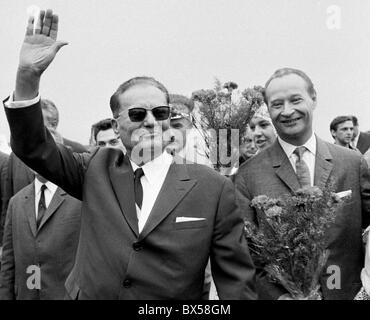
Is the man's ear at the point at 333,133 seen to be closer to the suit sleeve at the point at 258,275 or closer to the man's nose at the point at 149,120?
the suit sleeve at the point at 258,275

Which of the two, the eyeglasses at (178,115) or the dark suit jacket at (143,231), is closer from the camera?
the dark suit jacket at (143,231)

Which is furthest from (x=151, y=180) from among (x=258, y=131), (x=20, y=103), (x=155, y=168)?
(x=258, y=131)

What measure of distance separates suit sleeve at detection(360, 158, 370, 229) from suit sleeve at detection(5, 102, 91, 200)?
165 centimetres

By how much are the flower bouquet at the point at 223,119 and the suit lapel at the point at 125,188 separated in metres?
0.88

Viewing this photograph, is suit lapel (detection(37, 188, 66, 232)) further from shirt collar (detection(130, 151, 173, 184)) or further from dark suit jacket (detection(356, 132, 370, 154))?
dark suit jacket (detection(356, 132, 370, 154))

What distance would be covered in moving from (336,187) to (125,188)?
131cm

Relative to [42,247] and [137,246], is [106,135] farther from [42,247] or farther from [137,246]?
[137,246]

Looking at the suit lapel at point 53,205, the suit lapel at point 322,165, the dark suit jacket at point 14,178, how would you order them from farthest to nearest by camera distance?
the dark suit jacket at point 14,178, the suit lapel at point 53,205, the suit lapel at point 322,165

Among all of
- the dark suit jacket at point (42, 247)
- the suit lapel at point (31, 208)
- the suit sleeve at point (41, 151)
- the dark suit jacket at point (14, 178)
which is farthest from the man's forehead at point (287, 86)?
the dark suit jacket at point (14, 178)

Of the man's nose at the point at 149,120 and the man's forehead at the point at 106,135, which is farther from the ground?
the man's nose at the point at 149,120

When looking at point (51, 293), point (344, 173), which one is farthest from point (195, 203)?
point (51, 293)

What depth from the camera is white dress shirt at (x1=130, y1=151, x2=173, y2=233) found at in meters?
2.93

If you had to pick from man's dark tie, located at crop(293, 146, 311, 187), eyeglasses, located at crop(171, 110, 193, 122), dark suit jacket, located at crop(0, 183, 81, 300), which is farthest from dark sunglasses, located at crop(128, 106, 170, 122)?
dark suit jacket, located at crop(0, 183, 81, 300)

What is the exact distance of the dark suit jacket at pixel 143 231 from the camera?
2781mm
